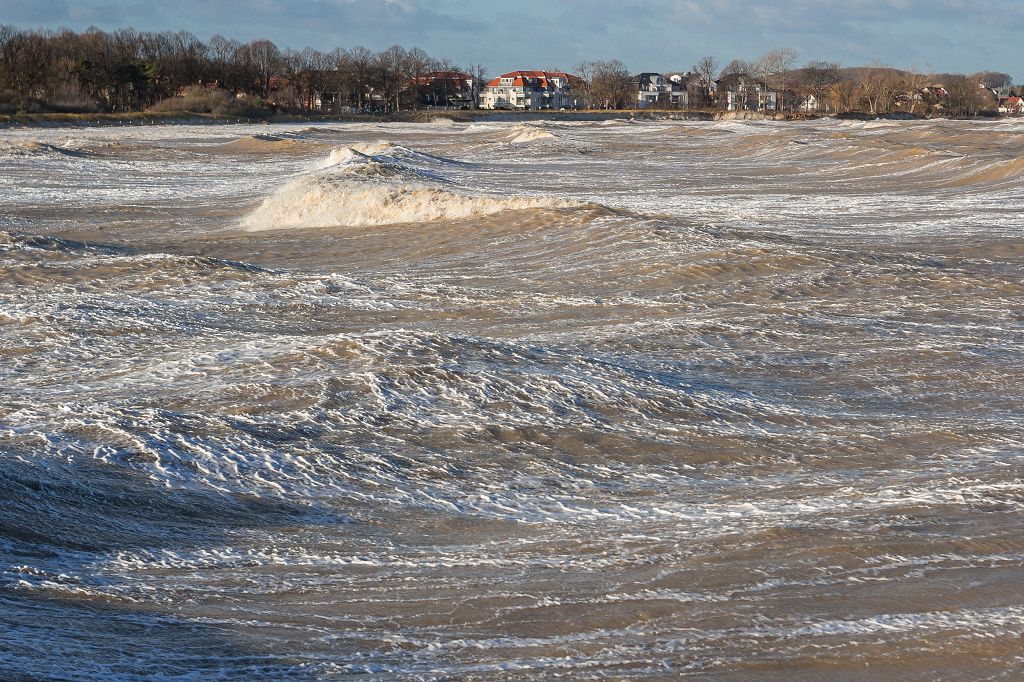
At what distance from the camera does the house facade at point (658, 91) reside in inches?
6301

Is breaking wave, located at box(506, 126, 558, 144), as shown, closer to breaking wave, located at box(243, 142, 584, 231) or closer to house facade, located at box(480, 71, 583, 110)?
breaking wave, located at box(243, 142, 584, 231)

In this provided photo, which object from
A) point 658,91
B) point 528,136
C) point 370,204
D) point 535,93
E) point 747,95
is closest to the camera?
point 370,204

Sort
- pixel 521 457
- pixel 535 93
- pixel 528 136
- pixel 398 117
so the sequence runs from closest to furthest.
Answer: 1. pixel 521 457
2. pixel 528 136
3. pixel 398 117
4. pixel 535 93

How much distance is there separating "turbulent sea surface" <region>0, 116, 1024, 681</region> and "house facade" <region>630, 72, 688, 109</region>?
145794 mm

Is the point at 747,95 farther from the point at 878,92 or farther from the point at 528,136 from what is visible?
the point at 528,136

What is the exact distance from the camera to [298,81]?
11606 centimetres

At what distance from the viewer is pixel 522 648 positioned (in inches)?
190

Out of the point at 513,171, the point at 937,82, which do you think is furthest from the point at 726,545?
the point at 937,82

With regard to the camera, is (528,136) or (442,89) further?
(442,89)

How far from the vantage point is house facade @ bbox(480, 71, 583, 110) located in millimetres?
157000

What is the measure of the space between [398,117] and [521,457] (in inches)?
3876

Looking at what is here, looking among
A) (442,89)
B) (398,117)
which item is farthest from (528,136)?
(442,89)

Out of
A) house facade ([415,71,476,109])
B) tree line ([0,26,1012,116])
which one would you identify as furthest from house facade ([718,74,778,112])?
house facade ([415,71,476,109])

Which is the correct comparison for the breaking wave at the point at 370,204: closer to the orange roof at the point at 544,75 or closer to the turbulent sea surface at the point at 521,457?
the turbulent sea surface at the point at 521,457
